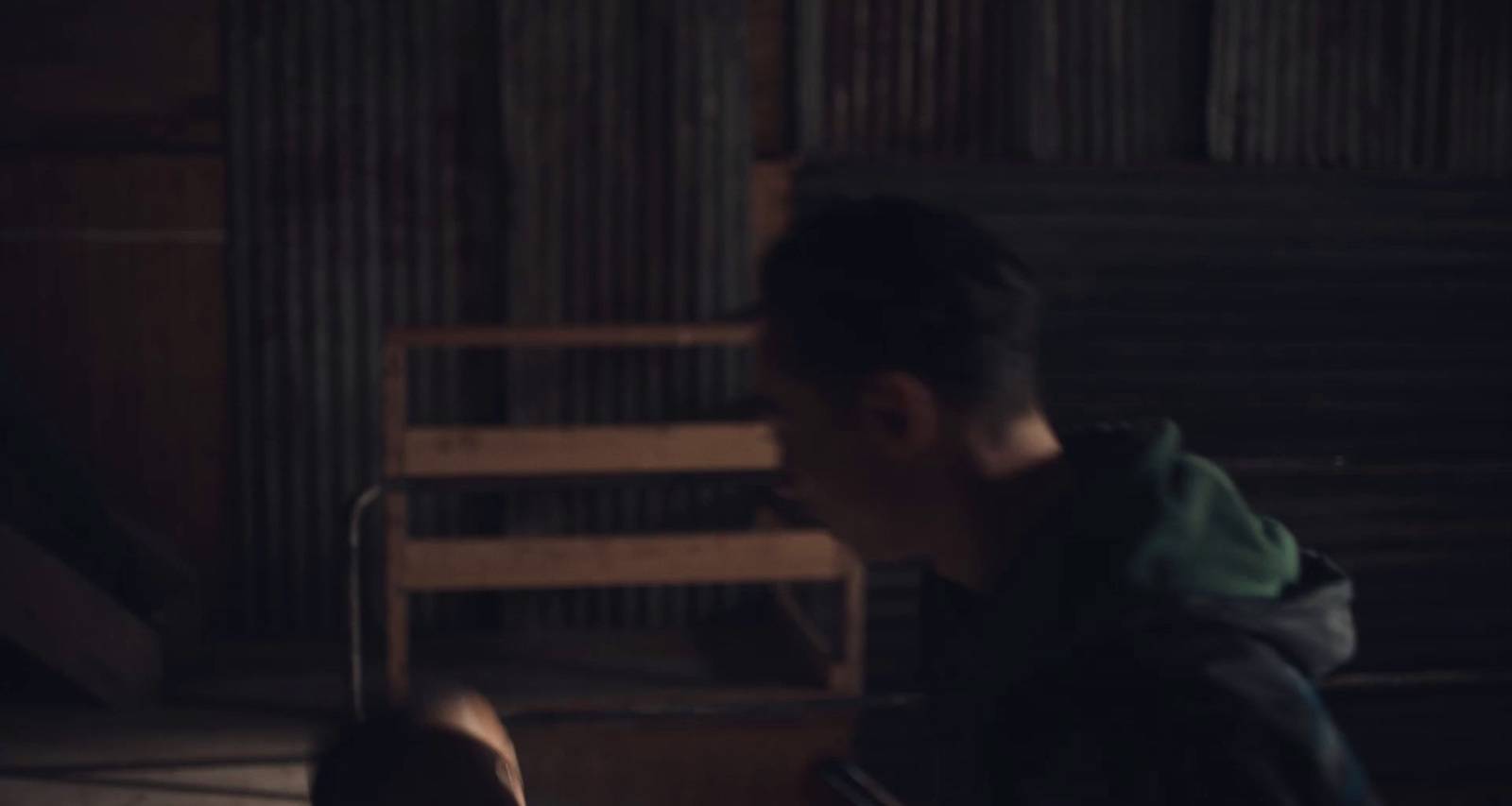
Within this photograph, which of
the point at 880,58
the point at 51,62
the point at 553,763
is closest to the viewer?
the point at 553,763

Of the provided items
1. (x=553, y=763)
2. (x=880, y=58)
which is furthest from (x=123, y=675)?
(x=880, y=58)

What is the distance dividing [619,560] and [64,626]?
7.36 ft

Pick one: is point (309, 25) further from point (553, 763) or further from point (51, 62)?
point (553, 763)

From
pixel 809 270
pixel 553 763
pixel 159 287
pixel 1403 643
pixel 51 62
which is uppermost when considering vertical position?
pixel 51 62

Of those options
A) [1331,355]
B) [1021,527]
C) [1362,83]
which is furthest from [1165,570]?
[1362,83]

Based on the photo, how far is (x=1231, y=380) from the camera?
784 cm

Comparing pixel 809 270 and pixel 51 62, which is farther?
pixel 51 62

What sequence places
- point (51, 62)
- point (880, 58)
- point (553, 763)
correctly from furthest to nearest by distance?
point (880, 58) < point (51, 62) < point (553, 763)

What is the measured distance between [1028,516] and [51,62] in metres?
6.54

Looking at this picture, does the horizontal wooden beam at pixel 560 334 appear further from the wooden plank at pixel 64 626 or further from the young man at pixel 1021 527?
the young man at pixel 1021 527

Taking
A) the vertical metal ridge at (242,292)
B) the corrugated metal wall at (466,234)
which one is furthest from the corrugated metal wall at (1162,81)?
the vertical metal ridge at (242,292)

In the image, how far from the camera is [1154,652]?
4.45 ft

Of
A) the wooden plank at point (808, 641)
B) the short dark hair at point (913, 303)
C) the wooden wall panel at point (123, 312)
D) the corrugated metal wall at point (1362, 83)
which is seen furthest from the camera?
the corrugated metal wall at point (1362, 83)

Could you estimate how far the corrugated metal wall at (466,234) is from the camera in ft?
22.2
